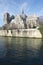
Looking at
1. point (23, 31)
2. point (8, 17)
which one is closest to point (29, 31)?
point (23, 31)

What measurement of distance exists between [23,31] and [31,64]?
4881cm

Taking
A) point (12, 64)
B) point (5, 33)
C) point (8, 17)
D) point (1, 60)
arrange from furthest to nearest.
→ point (8, 17) → point (5, 33) → point (1, 60) → point (12, 64)

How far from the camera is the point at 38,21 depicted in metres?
96.1

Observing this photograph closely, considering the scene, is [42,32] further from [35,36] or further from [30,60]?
[30,60]

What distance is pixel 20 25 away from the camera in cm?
9256

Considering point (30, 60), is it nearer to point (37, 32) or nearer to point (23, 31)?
point (37, 32)

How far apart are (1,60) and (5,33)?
2262 inches

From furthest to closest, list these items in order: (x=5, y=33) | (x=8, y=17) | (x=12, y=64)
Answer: (x=8, y=17)
(x=5, y=33)
(x=12, y=64)

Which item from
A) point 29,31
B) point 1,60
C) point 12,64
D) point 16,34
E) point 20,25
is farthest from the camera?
point 20,25

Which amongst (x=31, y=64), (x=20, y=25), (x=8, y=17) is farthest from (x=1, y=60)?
(x=8, y=17)

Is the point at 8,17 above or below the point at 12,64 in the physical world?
above

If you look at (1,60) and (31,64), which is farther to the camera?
(1,60)

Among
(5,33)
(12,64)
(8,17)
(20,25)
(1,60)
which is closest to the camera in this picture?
(12,64)

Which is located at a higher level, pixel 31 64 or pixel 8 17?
pixel 8 17
